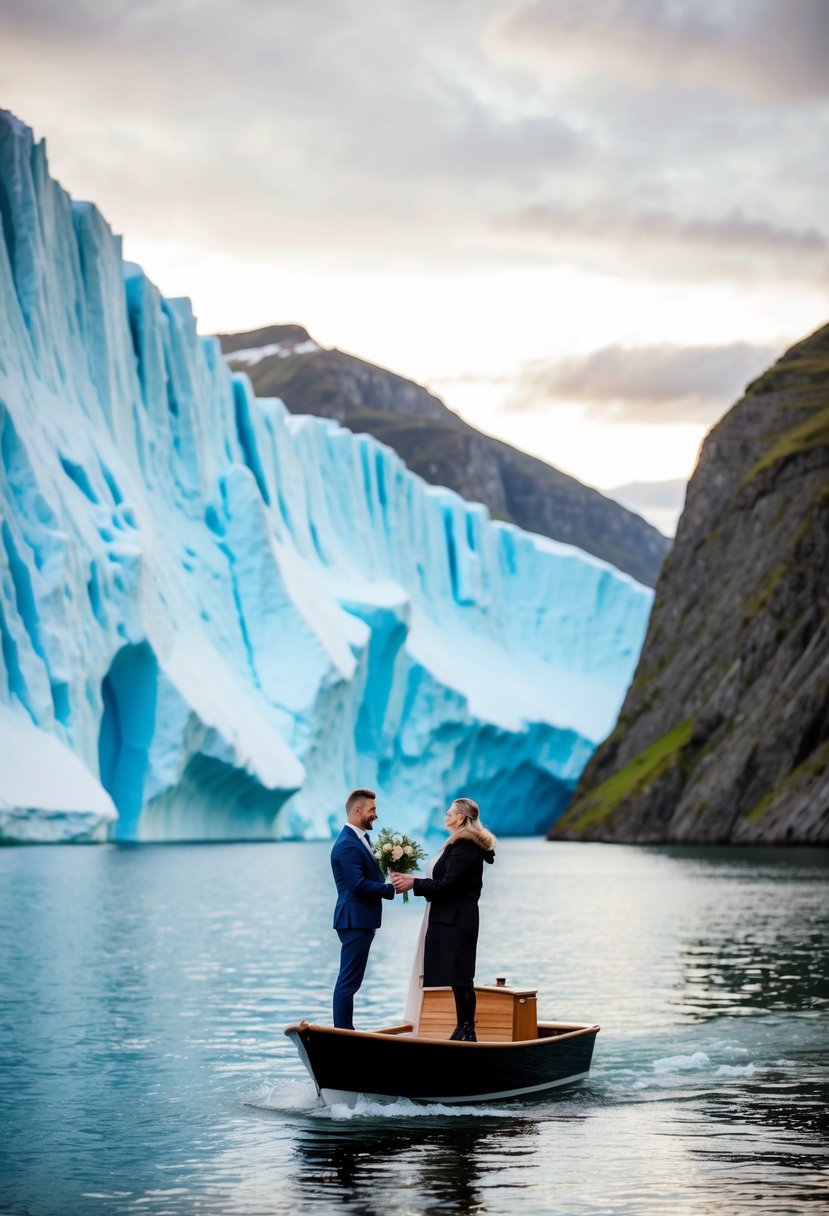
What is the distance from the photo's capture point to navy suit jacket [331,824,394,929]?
1485 cm

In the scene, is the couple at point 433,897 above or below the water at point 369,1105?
above

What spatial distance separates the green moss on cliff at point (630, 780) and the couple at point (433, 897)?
75.2 meters

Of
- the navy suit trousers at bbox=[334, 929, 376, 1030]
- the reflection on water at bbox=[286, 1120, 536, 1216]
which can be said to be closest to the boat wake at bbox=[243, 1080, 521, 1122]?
the reflection on water at bbox=[286, 1120, 536, 1216]

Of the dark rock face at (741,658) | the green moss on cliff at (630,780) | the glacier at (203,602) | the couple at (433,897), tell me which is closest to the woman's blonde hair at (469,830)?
the couple at (433,897)

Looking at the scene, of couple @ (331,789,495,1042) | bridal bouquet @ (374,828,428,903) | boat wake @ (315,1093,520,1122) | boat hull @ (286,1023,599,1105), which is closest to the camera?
boat hull @ (286,1023,599,1105)

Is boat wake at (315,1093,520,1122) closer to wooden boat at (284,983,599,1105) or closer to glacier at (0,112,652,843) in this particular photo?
wooden boat at (284,983,599,1105)

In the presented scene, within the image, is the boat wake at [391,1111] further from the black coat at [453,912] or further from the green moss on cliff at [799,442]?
the green moss on cliff at [799,442]

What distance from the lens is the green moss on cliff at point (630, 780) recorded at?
90812 millimetres

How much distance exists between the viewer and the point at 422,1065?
14727mm

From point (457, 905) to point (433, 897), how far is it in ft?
0.73

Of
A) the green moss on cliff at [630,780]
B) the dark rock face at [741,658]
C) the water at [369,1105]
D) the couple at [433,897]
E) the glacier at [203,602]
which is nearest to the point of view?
the water at [369,1105]

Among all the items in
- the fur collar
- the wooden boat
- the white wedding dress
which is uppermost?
the fur collar

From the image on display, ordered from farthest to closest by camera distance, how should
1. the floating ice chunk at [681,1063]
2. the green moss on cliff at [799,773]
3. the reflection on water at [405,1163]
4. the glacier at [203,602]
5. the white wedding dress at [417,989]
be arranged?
the green moss on cliff at [799,773], the glacier at [203,602], the floating ice chunk at [681,1063], the white wedding dress at [417,989], the reflection on water at [405,1163]

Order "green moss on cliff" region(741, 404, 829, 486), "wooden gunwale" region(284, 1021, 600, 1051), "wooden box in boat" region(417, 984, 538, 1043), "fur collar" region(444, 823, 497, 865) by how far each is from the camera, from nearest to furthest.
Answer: "wooden gunwale" region(284, 1021, 600, 1051) < "fur collar" region(444, 823, 497, 865) < "wooden box in boat" region(417, 984, 538, 1043) < "green moss on cliff" region(741, 404, 829, 486)
